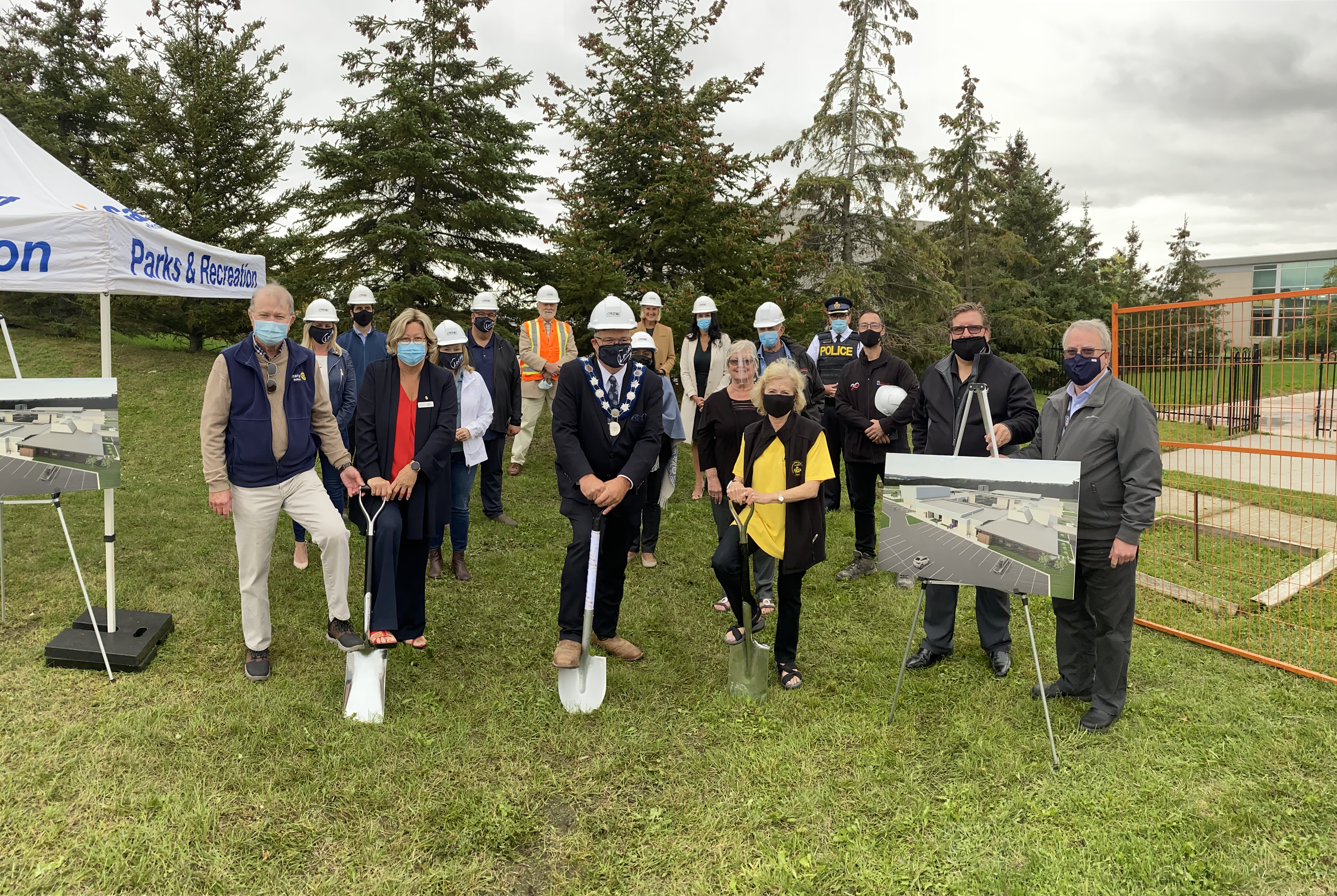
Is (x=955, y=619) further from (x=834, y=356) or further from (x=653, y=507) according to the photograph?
(x=834, y=356)

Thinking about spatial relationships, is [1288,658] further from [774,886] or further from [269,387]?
[269,387]

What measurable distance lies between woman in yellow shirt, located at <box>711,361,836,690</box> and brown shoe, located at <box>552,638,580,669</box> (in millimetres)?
1008

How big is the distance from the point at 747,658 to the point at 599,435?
1662mm

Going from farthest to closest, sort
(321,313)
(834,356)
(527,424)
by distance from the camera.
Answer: (527,424) → (834,356) → (321,313)

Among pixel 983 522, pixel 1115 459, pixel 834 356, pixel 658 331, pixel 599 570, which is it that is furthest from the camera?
pixel 658 331

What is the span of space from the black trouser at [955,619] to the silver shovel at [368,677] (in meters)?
3.45

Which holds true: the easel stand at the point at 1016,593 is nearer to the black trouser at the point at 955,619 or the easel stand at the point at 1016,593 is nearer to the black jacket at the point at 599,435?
the black trouser at the point at 955,619

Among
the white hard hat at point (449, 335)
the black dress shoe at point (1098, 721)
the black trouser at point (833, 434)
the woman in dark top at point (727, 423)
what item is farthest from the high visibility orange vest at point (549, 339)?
the black dress shoe at point (1098, 721)

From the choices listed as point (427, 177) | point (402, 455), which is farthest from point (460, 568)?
point (427, 177)

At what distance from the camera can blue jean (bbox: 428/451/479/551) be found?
20.7ft

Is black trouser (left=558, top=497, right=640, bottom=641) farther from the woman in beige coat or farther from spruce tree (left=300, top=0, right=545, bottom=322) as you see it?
spruce tree (left=300, top=0, right=545, bottom=322)

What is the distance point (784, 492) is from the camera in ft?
13.8

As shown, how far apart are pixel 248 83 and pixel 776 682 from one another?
709 inches

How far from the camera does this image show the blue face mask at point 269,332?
4211 millimetres
